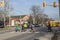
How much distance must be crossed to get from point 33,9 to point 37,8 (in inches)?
107

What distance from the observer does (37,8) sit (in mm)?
135875

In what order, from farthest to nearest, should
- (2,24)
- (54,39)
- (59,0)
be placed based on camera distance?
(2,24) → (59,0) → (54,39)

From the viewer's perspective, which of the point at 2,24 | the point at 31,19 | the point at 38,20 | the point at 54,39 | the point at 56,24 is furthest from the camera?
the point at 38,20

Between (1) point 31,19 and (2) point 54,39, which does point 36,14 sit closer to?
(1) point 31,19

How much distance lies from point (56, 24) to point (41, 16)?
5188 centimetres

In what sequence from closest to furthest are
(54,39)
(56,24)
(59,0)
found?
1. (54,39)
2. (59,0)
3. (56,24)

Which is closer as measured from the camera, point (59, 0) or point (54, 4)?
point (54, 4)

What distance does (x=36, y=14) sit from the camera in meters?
134

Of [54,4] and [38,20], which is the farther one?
[38,20]

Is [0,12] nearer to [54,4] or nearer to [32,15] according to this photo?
[32,15]

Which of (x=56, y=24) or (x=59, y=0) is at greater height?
(x=59, y=0)

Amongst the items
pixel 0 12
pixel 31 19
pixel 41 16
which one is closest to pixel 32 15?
pixel 31 19

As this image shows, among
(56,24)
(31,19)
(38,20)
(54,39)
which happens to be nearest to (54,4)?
(54,39)

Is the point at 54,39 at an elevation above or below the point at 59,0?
below
